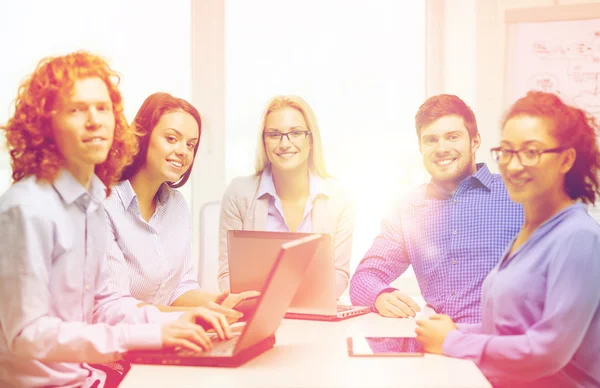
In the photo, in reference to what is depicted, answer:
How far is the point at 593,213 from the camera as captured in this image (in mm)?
3047

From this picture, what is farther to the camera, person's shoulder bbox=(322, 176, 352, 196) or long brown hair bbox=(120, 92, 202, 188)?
person's shoulder bbox=(322, 176, 352, 196)

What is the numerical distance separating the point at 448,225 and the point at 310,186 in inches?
21.7

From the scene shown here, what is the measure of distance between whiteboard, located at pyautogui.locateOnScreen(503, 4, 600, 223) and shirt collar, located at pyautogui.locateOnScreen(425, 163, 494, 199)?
2.66 ft

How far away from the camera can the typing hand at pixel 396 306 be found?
77.1 inches

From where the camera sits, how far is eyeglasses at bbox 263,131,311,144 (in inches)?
97.3

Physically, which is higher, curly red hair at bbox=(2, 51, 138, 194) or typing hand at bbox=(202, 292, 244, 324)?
curly red hair at bbox=(2, 51, 138, 194)

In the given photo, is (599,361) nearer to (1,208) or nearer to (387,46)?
(1,208)

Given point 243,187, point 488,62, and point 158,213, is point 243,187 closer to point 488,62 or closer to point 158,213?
point 158,213

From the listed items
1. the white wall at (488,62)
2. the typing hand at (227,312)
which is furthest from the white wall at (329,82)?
the typing hand at (227,312)

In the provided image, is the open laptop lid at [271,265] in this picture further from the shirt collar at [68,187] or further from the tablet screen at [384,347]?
the shirt collar at [68,187]

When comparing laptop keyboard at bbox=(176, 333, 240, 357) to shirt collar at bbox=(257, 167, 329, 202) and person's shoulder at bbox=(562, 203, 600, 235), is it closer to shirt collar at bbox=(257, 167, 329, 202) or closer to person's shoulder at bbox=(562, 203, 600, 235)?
person's shoulder at bbox=(562, 203, 600, 235)

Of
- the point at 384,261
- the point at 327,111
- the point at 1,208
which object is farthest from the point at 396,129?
the point at 1,208

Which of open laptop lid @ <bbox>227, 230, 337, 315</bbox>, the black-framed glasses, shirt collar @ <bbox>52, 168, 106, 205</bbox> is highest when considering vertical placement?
the black-framed glasses

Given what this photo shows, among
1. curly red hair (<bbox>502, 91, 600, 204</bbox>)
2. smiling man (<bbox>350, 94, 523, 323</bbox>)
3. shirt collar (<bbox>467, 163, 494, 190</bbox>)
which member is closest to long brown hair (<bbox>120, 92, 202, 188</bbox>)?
smiling man (<bbox>350, 94, 523, 323</bbox>)
